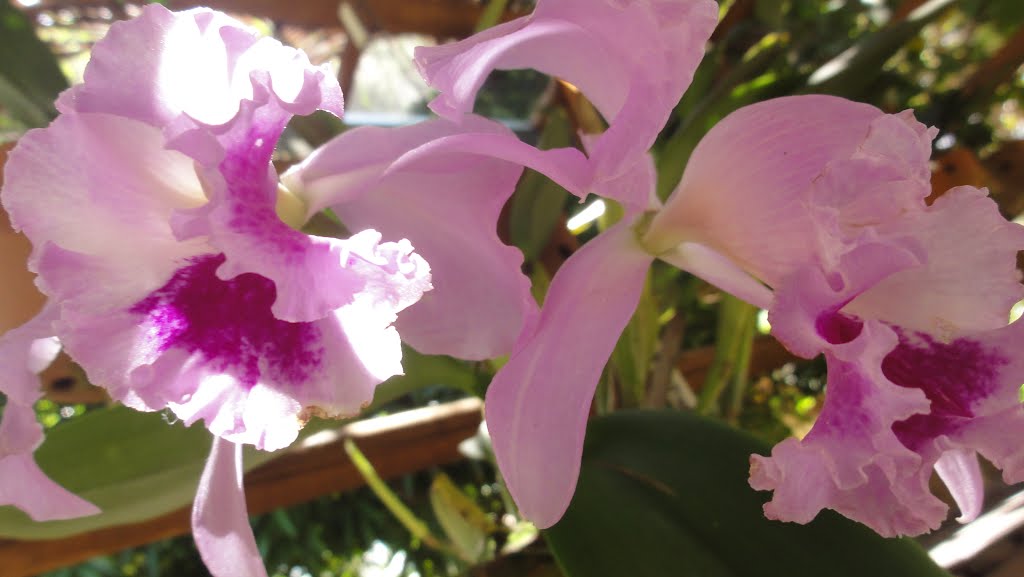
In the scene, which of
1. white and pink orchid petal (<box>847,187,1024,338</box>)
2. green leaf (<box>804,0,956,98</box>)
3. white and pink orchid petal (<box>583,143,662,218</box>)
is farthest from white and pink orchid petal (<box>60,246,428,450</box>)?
green leaf (<box>804,0,956,98</box>)

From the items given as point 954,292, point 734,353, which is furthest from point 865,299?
point 734,353

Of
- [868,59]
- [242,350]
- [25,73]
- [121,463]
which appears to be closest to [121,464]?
[121,463]

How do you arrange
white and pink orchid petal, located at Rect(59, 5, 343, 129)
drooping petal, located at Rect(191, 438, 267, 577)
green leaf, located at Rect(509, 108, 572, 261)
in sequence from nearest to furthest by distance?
white and pink orchid petal, located at Rect(59, 5, 343, 129) < drooping petal, located at Rect(191, 438, 267, 577) < green leaf, located at Rect(509, 108, 572, 261)

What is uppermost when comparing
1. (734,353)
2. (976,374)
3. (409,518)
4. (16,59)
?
(976,374)

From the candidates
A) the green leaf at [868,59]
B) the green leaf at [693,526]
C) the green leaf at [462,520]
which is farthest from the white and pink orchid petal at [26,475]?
the green leaf at [868,59]

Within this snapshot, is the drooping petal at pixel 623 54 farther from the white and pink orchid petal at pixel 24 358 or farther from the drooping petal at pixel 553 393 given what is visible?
the white and pink orchid petal at pixel 24 358

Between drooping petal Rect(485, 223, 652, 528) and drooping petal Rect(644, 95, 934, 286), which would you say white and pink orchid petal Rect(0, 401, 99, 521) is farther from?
drooping petal Rect(644, 95, 934, 286)

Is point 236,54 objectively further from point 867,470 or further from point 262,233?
point 867,470
